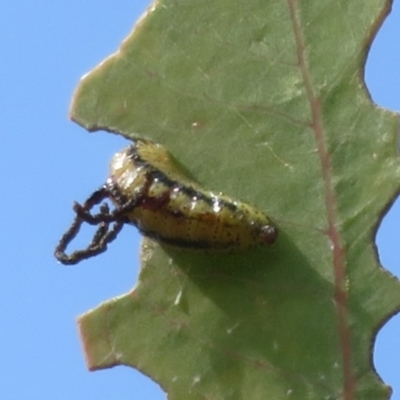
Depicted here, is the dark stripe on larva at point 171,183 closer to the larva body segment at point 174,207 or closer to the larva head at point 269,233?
the larva body segment at point 174,207

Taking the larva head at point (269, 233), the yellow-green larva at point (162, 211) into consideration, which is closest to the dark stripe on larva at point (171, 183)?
the yellow-green larva at point (162, 211)

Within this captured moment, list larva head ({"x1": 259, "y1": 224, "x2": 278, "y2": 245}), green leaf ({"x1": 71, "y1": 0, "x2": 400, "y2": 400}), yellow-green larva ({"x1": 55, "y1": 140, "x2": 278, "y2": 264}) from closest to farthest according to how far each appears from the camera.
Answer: green leaf ({"x1": 71, "y1": 0, "x2": 400, "y2": 400})
larva head ({"x1": 259, "y1": 224, "x2": 278, "y2": 245})
yellow-green larva ({"x1": 55, "y1": 140, "x2": 278, "y2": 264})

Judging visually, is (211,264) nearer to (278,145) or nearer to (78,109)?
(278,145)

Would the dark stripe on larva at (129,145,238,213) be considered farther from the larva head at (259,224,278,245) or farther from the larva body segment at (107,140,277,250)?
the larva head at (259,224,278,245)

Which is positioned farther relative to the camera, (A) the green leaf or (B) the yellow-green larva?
(B) the yellow-green larva

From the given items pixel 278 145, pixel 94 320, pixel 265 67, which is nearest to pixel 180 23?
pixel 265 67

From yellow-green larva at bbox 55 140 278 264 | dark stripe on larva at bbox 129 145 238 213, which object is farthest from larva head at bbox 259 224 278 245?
dark stripe on larva at bbox 129 145 238 213

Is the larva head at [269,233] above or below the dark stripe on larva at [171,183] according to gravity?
below
